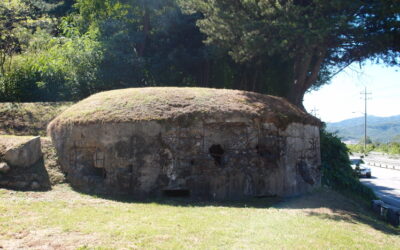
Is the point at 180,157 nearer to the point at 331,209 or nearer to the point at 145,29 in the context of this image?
the point at 331,209

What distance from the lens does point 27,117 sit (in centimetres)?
1391

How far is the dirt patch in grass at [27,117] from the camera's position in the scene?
13.2 m

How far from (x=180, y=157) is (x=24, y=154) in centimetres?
439

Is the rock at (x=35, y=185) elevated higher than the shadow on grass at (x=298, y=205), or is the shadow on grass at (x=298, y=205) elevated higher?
the rock at (x=35, y=185)

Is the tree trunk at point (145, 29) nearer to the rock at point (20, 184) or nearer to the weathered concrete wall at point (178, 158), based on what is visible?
the weathered concrete wall at point (178, 158)

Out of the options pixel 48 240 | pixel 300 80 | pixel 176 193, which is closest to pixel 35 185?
pixel 176 193

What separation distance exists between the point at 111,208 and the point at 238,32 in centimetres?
802

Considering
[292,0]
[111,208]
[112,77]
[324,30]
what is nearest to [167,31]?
[112,77]

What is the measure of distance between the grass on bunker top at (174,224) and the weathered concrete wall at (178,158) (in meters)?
0.55

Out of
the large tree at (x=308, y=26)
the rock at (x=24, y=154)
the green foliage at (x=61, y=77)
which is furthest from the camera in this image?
the green foliage at (x=61, y=77)

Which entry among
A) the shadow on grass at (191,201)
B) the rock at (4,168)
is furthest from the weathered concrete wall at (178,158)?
the rock at (4,168)

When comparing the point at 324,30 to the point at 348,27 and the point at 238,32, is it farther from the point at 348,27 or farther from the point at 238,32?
the point at 238,32

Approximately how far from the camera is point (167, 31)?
18469 millimetres

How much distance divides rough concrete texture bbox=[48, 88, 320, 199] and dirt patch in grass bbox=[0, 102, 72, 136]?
3.14 meters
